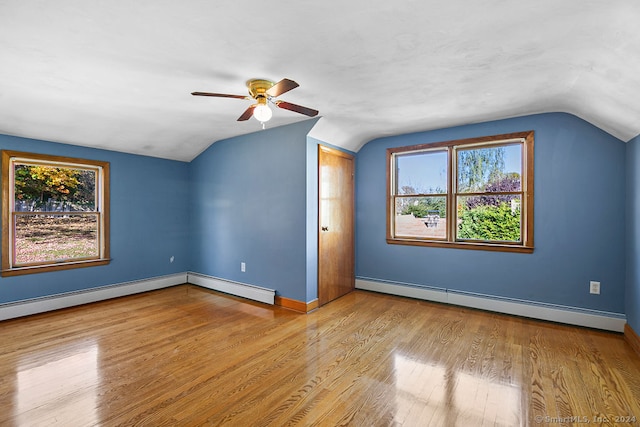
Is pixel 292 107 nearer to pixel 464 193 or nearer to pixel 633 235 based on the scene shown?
pixel 464 193

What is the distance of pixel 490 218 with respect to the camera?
153 inches

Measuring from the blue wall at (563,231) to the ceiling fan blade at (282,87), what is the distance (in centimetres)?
259

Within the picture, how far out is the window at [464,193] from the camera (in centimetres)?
370

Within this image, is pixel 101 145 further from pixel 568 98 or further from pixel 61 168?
pixel 568 98

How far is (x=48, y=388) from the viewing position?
7.23 feet

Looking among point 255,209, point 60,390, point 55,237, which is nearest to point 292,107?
point 255,209

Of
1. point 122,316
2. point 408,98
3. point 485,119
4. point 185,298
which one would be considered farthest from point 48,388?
point 485,119

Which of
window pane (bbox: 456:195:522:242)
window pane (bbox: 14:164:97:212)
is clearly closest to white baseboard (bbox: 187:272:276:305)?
window pane (bbox: 14:164:97:212)

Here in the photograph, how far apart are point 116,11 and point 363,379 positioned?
288 cm

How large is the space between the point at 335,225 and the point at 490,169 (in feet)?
7.05

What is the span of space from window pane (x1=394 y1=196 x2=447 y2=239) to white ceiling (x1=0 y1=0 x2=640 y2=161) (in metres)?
1.18

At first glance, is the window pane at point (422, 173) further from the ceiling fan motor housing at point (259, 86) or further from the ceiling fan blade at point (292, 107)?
the ceiling fan motor housing at point (259, 86)

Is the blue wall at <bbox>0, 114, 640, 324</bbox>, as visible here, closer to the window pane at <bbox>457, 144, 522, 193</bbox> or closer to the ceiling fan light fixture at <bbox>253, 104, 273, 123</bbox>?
the window pane at <bbox>457, 144, 522, 193</bbox>

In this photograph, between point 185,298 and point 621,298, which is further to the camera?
point 185,298
